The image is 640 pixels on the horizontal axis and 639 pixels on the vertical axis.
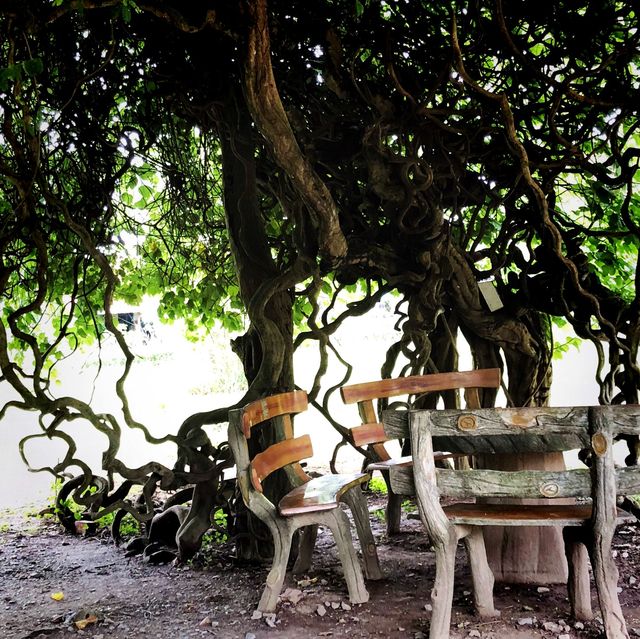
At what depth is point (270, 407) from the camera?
346 cm

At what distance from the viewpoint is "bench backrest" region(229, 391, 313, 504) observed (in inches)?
123

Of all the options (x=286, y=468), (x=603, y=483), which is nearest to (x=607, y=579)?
(x=603, y=483)

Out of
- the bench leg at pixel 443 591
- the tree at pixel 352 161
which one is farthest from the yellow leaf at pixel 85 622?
the bench leg at pixel 443 591

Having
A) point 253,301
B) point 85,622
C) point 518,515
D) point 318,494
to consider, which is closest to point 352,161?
point 253,301

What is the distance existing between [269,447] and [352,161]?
5.98 ft

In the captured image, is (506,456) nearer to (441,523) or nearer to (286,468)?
Answer: (441,523)

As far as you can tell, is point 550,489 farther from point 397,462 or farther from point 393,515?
point 393,515

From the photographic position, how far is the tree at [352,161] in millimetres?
3781

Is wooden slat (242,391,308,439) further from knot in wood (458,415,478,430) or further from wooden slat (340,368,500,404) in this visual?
knot in wood (458,415,478,430)

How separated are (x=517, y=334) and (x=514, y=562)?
5.99 ft

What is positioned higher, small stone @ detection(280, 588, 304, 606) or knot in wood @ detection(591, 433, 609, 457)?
knot in wood @ detection(591, 433, 609, 457)

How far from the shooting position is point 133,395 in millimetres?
9992

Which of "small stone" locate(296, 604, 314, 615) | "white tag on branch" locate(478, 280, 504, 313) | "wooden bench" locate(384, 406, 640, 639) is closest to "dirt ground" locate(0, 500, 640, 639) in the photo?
"small stone" locate(296, 604, 314, 615)

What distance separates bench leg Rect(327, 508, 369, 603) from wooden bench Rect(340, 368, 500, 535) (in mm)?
868
